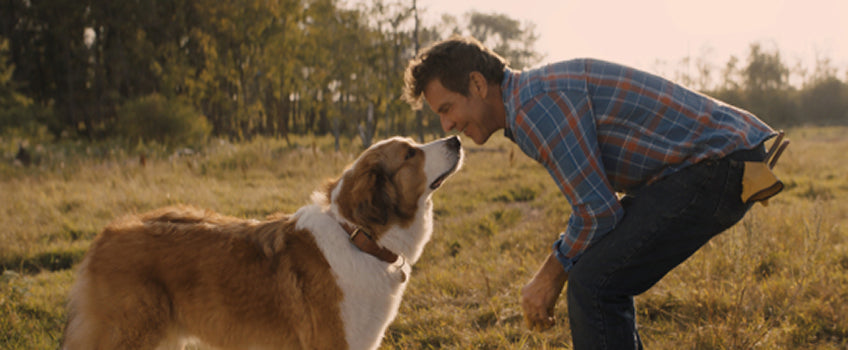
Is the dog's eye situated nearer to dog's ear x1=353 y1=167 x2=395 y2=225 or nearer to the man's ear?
dog's ear x1=353 y1=167 x2=395 y2=225

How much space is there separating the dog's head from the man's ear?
36.0 inches

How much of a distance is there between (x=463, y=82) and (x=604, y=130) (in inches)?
27.4

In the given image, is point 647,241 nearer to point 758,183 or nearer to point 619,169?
point 619,169

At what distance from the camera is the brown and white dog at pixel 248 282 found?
9.48 feet

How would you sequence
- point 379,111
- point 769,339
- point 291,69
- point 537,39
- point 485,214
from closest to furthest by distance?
1. point 769,339
2. point 485,214
3. point 379,111
4. point 291,69
5. point 537,39

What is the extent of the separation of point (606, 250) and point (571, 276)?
0.22m

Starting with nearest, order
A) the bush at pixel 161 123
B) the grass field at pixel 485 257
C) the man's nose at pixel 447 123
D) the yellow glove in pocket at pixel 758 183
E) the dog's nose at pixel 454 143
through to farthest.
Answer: the yellow glove in pocket at pixel 758 183
the man's nose at pixel 447 123
the dog's nose at pixel 454 143
the grass field at pixel 485 257
the bush at pixel 161 123

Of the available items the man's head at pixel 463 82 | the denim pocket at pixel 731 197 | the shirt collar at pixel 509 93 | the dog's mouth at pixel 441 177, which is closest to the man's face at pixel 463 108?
the man's head at pixel 463 82

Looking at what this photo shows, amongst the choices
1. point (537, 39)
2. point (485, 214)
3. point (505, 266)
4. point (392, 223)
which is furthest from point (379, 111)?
point (537, 39)

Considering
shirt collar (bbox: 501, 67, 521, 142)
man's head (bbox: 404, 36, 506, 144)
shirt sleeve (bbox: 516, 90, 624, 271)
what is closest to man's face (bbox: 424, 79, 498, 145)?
man's head (bbox: 404, 36, 506, 144)

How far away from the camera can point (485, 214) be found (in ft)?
26.0

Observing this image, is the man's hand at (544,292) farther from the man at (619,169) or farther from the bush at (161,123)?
the bush at (161,123)

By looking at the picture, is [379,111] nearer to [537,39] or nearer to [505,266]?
[505,266]

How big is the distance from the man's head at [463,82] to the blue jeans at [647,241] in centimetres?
80
